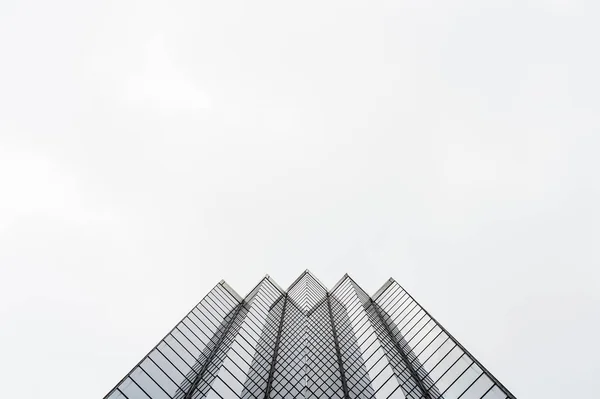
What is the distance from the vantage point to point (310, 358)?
32688 mm

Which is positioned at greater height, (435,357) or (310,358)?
(435,357)

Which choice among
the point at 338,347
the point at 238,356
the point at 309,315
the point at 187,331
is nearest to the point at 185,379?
the point at 238,356

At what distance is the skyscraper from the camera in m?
25.6

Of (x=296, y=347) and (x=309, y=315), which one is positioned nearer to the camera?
(x=296, y=347)

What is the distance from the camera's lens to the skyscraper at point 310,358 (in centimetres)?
2558

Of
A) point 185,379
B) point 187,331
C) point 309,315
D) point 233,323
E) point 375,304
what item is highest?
point 375,304

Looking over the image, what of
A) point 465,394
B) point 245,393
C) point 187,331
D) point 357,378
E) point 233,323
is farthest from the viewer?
point 233,323

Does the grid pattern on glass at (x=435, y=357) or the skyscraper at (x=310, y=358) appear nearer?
the grid pattern on glass at (x=435, y=357)

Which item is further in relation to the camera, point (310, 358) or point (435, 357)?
point (310, 358)

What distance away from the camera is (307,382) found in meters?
28.3

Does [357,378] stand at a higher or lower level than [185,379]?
higher

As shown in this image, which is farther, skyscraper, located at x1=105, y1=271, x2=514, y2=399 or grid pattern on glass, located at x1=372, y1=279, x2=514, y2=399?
skyscraper, located at x1=105, y1=271, x2=514, y2=399

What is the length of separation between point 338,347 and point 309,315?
10368 millimetres

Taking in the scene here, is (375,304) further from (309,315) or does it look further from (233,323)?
(233,323)
